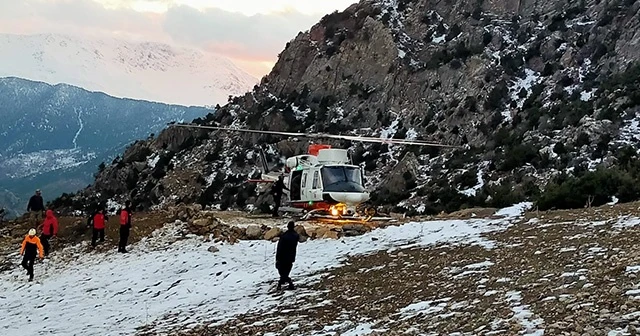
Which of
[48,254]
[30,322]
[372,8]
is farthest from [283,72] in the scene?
[30,322]

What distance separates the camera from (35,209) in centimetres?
2683

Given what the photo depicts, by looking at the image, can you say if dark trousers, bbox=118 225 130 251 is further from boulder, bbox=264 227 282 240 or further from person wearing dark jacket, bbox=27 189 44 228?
person wearing dark jacket, bbox=27 189 44 228

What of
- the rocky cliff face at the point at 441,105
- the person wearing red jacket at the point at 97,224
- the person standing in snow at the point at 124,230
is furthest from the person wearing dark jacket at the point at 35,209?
the rocky cliff face at the point at 441,105

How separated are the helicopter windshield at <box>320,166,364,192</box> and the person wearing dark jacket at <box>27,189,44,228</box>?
12.0m

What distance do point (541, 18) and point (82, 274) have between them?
51.2 metres

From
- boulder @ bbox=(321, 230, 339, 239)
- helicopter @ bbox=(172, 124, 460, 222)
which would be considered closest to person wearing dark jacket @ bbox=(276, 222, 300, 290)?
boulder @ bbox=(321, 230, 339, 239)

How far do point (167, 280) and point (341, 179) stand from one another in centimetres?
858

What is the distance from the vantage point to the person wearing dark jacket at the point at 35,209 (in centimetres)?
2653

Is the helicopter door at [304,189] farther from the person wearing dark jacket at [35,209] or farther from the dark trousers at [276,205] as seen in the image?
the person wearing dark jacket at [35,209]

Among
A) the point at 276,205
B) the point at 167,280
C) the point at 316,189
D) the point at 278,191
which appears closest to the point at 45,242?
the point at 167,280

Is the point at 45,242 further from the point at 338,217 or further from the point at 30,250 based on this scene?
the point at 338,217

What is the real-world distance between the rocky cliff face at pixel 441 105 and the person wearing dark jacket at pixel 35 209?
19.0m

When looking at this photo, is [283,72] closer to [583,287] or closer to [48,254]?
[48,254]

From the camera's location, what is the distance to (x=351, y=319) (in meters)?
10.5
